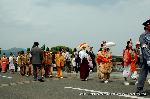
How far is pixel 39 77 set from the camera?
2116 centimetres

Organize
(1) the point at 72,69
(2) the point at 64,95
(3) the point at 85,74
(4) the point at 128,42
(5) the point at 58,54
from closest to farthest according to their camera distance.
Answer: (2) the point at 64,95 < (4) the point at 128,42 < (3) the point at 85,74 < (5) the point at 58,54 < (1) the point at 72,69

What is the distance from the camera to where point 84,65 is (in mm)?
22594

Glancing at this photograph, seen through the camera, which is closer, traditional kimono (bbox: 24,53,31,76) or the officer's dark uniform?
the officer's dark uniform

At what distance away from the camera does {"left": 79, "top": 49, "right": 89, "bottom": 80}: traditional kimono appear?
870 inches

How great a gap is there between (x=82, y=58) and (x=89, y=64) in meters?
0.62

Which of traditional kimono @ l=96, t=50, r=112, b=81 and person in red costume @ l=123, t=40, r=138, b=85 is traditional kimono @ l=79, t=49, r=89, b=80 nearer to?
traditional kimono @ l=96, t=50, r=112, b=81

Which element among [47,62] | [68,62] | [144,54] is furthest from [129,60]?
[68,62]

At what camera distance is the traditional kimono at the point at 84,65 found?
2209cm

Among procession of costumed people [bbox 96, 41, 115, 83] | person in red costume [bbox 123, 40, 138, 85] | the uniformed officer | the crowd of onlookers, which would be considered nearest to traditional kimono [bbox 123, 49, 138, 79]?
person in red costume [bbox 123, 40, 138, 85]

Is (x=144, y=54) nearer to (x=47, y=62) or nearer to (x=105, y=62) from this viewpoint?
(x=105, y=62)

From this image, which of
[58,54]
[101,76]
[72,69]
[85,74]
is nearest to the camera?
[101,76]

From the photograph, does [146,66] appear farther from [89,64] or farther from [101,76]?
[89,64]

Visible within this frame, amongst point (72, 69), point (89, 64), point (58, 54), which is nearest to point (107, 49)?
point (89, 64)

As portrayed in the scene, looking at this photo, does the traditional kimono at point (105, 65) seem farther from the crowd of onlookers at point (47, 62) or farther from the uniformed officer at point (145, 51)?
the uniformed officer at point (145, 51)
